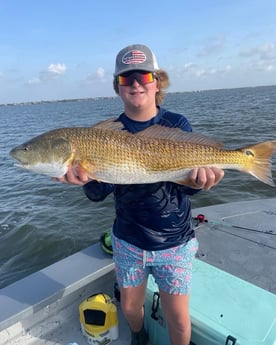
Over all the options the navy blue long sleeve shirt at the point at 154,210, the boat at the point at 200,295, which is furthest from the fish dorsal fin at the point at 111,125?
the boat at the point at 200,295

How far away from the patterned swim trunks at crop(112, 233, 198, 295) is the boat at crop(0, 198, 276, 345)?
1.53 feet

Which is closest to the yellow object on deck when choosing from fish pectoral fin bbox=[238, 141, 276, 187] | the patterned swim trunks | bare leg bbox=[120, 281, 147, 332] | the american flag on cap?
bare leg bbox=[120, 281, 147, 332]

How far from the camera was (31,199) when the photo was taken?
12312 mm

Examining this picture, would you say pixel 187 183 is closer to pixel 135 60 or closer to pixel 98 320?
pixel 135 60

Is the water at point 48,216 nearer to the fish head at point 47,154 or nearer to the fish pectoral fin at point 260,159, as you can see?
the fish head at point 47,154

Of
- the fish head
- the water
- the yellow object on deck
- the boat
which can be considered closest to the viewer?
the boat

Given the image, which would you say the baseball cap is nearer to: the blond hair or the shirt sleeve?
the blond hair

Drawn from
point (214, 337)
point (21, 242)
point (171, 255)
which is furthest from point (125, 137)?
point (21, 242)

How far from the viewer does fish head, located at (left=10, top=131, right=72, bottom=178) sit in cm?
313

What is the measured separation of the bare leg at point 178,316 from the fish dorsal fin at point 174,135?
140 cm

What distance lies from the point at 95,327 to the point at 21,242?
566 cm

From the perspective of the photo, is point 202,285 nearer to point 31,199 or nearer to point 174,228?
point 174,228

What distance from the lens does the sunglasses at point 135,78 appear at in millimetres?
2939

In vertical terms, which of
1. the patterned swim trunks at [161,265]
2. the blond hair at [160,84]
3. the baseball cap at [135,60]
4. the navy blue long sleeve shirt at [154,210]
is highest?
the baseball cap at [135,60]
